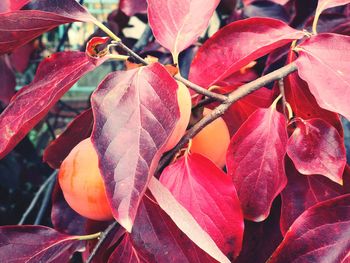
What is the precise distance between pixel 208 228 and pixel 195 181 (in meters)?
0.05

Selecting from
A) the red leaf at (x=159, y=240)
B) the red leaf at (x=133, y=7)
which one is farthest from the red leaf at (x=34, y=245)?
the red leaf at (x=133, y=7)

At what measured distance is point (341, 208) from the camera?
436 millimetres

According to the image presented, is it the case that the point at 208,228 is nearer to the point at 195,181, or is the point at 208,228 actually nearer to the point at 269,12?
the point at 195,181

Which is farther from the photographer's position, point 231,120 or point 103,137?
point 231,120

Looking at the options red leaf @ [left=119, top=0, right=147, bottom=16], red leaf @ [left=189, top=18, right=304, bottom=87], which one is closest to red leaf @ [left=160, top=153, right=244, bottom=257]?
red leaf @ [left=189, top=18, right=304, bottom=87]

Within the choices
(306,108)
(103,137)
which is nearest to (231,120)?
(306,108)

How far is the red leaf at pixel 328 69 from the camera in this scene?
40 centimetres

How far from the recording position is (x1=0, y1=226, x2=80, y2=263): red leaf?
0.51m

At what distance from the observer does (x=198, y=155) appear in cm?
48

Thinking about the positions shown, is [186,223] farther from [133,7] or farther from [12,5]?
[133,7]

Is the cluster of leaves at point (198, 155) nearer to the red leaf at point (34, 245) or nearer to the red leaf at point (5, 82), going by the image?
the red leaf at point (34, 245)

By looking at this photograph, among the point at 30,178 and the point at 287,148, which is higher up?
the point at 287,148

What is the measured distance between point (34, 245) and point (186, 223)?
0.73ft

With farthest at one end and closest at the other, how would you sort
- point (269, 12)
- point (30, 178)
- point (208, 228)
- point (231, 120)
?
point (30, 178) → point (269, 12) → point (231, 120) → point (208, 228)
